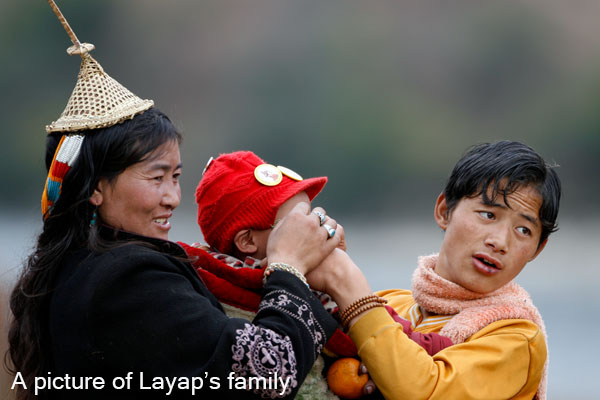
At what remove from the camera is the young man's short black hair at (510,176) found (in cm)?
213

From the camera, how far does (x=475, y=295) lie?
84.6 inches

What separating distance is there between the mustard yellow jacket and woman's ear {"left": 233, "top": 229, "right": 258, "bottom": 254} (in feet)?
1.49

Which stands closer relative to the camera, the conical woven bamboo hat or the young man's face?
the conical woven bamboo hat

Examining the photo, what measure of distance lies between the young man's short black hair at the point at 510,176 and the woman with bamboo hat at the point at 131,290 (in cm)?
48

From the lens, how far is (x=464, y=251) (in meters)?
2.18

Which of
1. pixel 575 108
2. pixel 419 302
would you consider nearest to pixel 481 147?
pixel 419 302

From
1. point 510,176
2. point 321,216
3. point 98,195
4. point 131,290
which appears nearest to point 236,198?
point 321,216

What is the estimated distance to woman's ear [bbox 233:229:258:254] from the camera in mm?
2176

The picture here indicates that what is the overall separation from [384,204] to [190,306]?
2.52 metres

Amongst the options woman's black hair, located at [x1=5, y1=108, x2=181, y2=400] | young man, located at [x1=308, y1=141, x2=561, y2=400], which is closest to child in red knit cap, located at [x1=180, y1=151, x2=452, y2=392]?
young man, located at [x1=308, y1=141, x2=561, y2=400]

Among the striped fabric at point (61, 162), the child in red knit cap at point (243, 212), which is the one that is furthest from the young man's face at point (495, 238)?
the striped fabric at point (61, 162)

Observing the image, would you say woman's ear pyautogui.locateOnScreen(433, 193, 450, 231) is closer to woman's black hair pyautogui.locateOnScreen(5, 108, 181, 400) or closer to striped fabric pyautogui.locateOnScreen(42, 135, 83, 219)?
woman's black hair pyautogui.locateOnScreen(5, 108, 181, 400)

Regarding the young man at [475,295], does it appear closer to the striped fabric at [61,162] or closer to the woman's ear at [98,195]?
the woman's ear at [98,195]

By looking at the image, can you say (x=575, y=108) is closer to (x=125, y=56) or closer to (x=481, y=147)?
(x=481, y=147)
